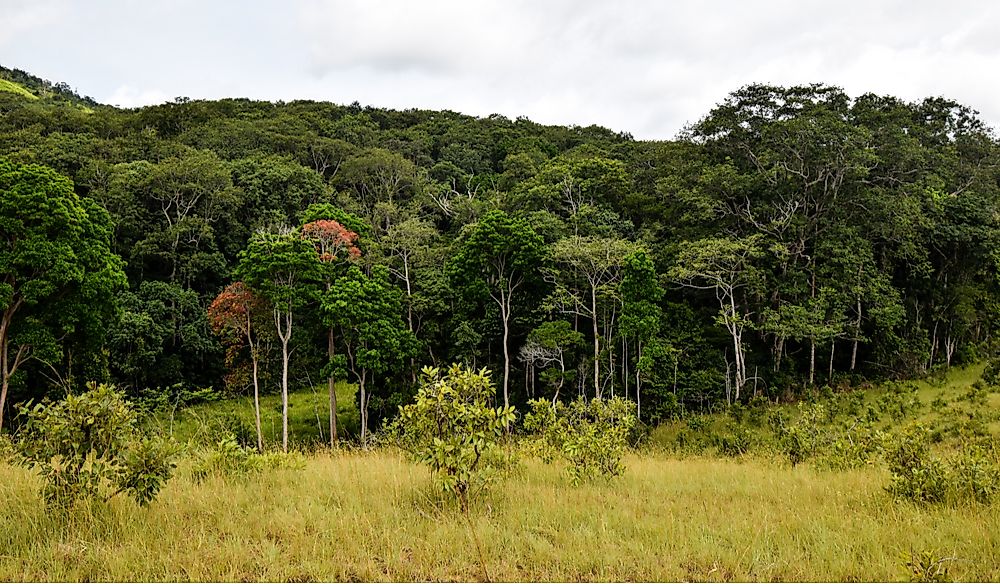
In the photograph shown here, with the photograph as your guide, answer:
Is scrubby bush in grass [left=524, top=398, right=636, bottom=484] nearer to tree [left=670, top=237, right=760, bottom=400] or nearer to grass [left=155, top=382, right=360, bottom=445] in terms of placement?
tree [left=670, top=237, right=760, bottom=400]

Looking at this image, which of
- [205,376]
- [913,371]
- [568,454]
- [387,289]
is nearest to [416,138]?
[205,376]

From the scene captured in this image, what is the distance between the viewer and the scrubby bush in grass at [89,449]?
418 centimetres

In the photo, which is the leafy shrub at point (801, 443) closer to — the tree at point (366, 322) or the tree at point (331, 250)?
the tree at point (366, 322)

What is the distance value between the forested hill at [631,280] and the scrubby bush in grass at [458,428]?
1364 cm

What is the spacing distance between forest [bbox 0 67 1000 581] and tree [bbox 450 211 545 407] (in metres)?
0.11

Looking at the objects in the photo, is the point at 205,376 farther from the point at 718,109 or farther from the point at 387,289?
the point at 718,109

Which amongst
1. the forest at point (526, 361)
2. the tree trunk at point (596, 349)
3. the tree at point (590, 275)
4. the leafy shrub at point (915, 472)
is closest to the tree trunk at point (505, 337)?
the forest at point (526, 361)

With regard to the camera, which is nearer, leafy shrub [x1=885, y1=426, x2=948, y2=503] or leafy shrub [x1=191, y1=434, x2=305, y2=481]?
leafy shrub [x1=885, y1=426, x2=948, y2=503]

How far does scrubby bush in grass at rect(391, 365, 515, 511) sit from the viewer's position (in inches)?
190

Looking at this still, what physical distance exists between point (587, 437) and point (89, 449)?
4897 mm

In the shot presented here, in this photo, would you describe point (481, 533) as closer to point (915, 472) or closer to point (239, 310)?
point (915, 472)

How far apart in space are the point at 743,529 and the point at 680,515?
577 mm

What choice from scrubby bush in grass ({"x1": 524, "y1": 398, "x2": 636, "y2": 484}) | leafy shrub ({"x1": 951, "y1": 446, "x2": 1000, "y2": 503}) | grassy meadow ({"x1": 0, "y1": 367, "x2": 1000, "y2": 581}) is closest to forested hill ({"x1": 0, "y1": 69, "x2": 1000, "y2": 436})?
scrubby bush in grass ({"x1": 524, "y1": 398, "x2": 636, "y2": 484})

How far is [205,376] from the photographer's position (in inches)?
1040
